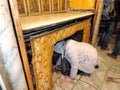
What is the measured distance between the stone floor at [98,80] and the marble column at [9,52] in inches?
29.1

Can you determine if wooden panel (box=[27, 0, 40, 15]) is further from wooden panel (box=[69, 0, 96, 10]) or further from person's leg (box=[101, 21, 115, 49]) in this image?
person's leg (box=[101, 21, 115, 49])

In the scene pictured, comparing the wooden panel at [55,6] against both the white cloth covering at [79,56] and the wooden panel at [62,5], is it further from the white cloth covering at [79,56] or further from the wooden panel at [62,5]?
the white cloth covering at [79,56]

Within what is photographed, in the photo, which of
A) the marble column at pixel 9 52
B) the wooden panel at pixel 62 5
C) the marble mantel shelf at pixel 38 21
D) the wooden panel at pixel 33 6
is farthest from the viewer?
the wooden panel at pixel 62 5

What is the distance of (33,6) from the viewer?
169 centimetres

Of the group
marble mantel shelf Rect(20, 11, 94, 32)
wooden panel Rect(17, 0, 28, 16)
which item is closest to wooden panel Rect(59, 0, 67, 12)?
marble mantel shelf Rect(20, 11, 94, 32)

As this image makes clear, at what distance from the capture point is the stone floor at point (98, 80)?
1562 millimetres

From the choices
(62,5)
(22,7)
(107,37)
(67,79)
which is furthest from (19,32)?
(107,37)

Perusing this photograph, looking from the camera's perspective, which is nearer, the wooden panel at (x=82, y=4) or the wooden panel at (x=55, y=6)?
the wooden panel at (x=55, y=6)

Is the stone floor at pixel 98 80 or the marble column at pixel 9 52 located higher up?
the marble column at pixel 9 52

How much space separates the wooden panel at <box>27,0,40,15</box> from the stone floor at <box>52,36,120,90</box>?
1053mm

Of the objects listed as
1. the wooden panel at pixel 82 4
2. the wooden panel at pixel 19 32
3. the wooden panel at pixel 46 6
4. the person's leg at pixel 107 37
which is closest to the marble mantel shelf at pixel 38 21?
the wooden panel at pixel 19 32

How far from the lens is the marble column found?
2.30ft

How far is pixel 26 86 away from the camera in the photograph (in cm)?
106

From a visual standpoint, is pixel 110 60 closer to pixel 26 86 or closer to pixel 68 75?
pixel 68 75
